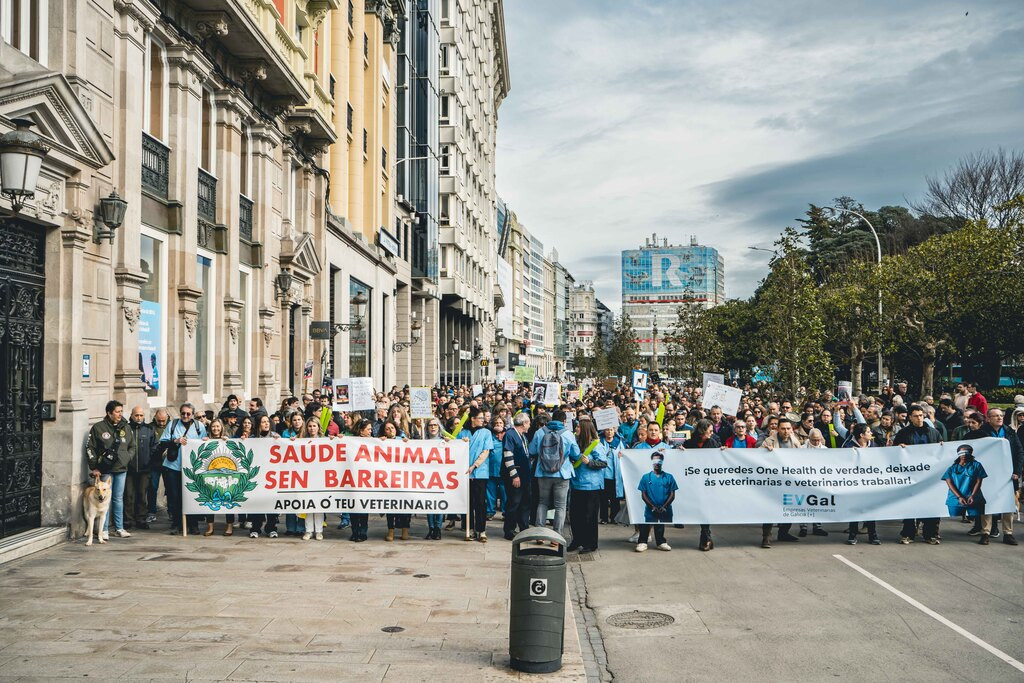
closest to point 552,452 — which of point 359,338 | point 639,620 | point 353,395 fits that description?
point 639,620

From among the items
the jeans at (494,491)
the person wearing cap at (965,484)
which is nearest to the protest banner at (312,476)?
the jeans at (494,491)

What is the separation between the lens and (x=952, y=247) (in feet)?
114

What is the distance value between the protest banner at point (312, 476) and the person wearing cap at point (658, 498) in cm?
250

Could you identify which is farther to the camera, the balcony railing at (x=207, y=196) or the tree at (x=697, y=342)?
the tree at (x=697, y=342)

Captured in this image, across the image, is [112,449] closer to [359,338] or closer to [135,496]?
[135,496]

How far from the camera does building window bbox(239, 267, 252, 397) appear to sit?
20094 mm

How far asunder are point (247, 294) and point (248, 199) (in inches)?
84.1

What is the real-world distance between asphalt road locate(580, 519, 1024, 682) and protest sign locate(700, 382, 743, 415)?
5516 mm

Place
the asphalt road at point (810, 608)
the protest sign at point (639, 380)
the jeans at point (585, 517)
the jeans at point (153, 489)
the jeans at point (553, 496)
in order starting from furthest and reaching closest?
the protest sign at point (639, 380), the jeans at point (153, 489), the jeans at point (585, 517), the jeans at point (553, 496), the asphalt road at point (810, 608)

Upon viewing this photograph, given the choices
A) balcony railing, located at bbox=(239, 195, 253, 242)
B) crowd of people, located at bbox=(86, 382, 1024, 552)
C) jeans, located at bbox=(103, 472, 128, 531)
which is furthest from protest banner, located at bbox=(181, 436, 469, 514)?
balcony railing, located at bbox=(239, 195, 253, 242)

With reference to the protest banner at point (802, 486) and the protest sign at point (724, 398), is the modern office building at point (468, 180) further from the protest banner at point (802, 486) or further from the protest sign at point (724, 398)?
the protest banner at point (802, 486)

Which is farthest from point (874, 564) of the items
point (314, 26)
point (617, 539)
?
point (314, 26)

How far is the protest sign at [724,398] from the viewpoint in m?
18.5

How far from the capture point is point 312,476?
12.5m
